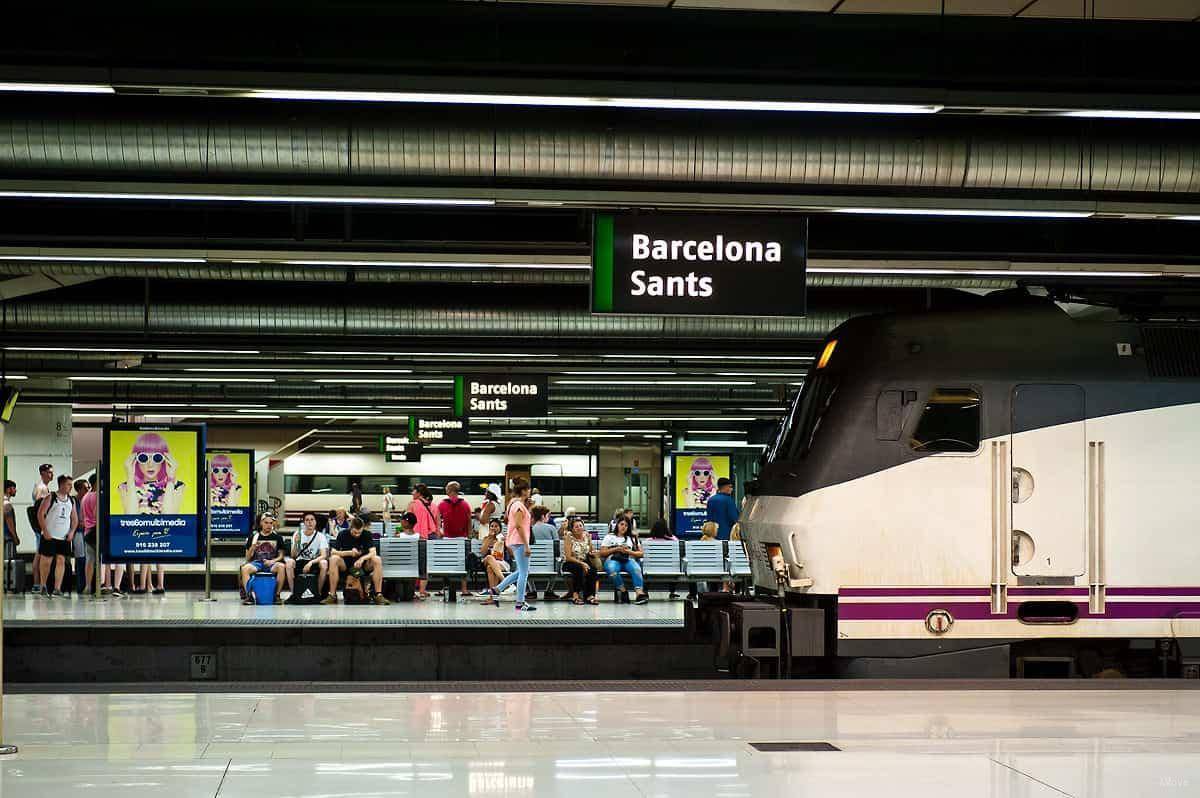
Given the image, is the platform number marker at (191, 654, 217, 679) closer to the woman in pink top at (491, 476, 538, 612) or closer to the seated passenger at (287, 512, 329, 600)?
the seated passenger at (287, 512, 329, 600)

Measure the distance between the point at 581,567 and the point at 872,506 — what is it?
885 centimetres

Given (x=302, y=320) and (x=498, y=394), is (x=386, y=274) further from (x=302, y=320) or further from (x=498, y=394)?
(x=498, y=394)

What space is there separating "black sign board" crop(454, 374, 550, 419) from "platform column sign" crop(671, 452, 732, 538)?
21.9ft


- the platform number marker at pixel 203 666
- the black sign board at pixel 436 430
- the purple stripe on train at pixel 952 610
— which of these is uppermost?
the black sign board at pixel 436 430

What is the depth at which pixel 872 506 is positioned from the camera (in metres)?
10.3

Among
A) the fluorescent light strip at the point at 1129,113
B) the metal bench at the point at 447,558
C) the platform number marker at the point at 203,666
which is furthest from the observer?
the metal bench at the point at 447,558

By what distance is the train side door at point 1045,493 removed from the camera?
1048cm

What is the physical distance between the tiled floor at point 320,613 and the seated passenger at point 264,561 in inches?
12.6

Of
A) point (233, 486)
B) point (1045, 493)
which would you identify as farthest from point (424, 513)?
point (1045, 493)

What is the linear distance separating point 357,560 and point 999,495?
33.3ft

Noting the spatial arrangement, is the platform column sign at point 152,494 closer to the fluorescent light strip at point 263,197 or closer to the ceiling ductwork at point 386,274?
the ceiling ductwork at point 386,274

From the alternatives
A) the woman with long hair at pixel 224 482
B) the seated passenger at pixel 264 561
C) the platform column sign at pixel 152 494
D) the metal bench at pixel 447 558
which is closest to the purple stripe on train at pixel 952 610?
the metal bench at pixel 447 558

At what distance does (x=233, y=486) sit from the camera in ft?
89.1

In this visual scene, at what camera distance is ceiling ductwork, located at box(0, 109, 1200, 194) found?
9.26 m
